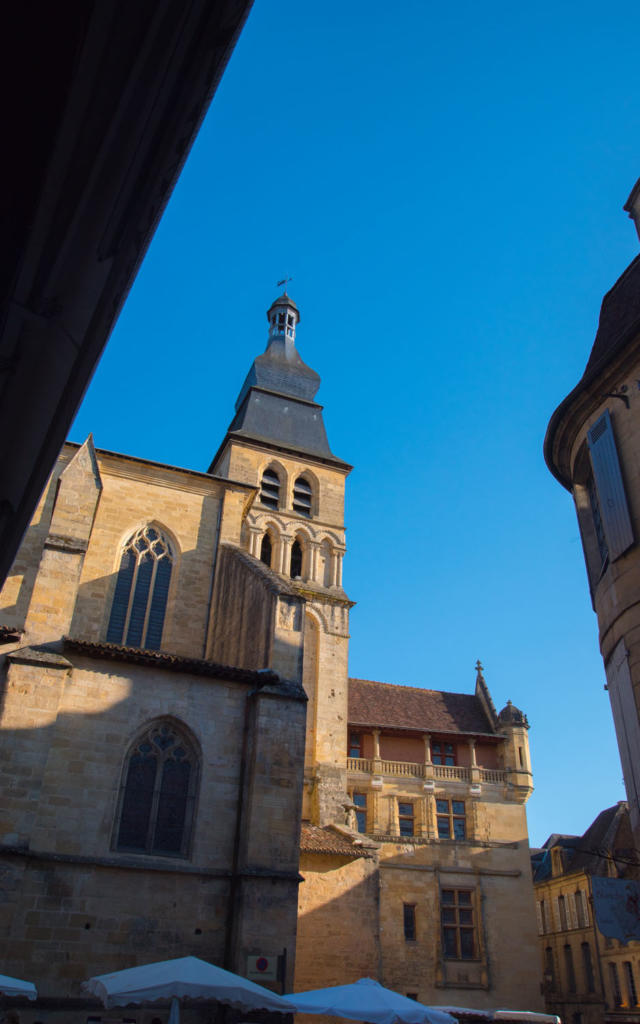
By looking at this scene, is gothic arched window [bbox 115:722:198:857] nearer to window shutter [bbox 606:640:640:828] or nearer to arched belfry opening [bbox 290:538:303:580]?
window shutter [bbox 606:640:640:828]

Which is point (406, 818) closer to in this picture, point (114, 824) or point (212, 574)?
point (212, 574)

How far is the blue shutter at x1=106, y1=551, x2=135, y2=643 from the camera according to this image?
17156 mm

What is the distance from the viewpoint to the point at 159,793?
12.3 m

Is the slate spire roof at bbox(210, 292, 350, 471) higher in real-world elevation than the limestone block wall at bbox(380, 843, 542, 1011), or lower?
higher

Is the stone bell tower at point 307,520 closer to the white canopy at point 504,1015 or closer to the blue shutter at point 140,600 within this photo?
the blue shutter at point 140,600

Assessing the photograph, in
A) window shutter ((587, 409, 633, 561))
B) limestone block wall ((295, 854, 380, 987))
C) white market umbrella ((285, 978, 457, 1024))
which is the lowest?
white market umbrella ((285, 978, 457, 1024))

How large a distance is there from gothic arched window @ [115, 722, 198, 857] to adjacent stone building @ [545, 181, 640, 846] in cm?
683

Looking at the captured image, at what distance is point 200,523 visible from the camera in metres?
18.8

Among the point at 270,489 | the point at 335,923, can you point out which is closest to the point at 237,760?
the point at 335,923

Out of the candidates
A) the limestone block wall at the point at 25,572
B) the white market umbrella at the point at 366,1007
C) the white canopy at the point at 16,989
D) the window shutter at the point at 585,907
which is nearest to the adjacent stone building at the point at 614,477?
the white market umbrella at the point at 366,1007

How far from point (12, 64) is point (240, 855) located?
12.2 metres

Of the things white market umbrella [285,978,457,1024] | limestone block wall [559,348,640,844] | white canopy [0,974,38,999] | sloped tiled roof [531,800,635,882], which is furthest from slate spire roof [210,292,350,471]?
white canopy [0,974,38,999]

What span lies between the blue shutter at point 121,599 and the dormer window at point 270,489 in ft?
31.3

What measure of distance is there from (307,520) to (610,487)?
16967 mm
